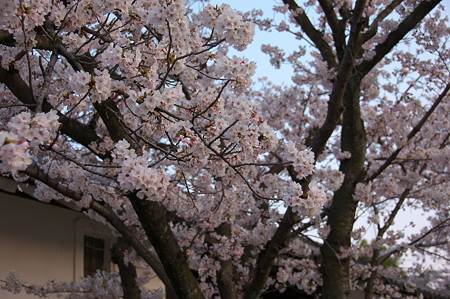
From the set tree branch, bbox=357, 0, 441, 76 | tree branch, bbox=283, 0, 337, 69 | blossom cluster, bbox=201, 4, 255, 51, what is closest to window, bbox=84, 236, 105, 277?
tree branch, bbox=283, 0, 337, 69

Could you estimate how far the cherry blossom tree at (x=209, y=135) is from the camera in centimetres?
308

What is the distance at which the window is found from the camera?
24.1 ft

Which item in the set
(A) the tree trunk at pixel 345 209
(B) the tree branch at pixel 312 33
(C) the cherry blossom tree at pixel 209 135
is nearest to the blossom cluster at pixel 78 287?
(C) the cherry blossom tree at pixel 209 135

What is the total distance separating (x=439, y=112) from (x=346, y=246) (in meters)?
3.85

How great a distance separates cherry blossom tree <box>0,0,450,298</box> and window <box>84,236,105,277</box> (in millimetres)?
1111

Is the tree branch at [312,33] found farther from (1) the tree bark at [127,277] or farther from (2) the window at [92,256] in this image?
(2) the window at [92,256]

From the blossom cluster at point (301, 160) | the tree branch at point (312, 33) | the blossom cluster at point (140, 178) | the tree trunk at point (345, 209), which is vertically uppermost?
the tree branch at point (312, 33)

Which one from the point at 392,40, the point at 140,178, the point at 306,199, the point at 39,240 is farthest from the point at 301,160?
the point at 39,240

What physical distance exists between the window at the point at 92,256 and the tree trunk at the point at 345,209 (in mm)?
3352

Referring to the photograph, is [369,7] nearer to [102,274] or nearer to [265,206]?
[265,206]

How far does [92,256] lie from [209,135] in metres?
4.86

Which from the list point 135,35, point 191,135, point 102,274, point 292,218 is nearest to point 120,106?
point 135,35

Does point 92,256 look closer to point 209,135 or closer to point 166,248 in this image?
point 166,248

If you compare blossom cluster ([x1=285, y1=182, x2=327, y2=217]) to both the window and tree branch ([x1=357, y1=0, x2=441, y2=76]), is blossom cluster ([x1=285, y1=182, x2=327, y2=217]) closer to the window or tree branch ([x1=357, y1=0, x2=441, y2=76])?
tree branch ([x1=357, y1=0, x2=441, y2=76])
